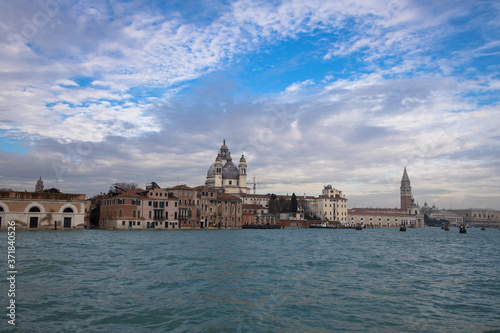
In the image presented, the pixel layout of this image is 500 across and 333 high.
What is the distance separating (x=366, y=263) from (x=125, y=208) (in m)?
44.5

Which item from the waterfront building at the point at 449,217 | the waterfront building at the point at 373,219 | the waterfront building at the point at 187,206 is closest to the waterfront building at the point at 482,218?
the waterfront building at the point at 449,217

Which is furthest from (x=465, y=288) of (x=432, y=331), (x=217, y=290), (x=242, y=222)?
(x=242, y=222)

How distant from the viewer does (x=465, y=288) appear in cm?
1411

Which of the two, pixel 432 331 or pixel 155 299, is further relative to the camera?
pixel 155 299

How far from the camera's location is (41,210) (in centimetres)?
4562

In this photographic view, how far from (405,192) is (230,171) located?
99294 millimetres

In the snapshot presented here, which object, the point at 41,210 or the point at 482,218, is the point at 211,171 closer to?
the point at 41,210

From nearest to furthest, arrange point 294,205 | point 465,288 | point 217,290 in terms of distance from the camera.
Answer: point 217,290
point 465,288
point 294,205

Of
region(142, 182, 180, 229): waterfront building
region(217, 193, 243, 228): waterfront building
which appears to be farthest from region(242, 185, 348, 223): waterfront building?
region(142, 182, 180, 229): waterfront building

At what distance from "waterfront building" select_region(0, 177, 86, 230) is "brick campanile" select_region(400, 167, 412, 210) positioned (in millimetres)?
157519

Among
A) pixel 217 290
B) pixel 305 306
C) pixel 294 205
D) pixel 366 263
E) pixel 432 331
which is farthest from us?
pixel 294 205

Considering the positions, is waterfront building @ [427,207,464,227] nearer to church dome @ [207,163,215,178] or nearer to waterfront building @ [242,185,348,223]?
waterfront building @ [242,185,348,223]

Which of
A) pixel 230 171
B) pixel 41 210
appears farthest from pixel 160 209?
pixel 230 171

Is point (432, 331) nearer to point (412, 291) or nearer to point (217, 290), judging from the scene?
point (412, 291)
